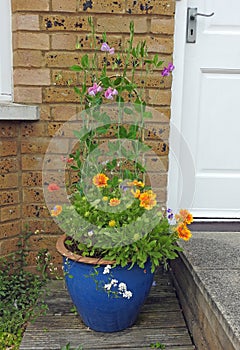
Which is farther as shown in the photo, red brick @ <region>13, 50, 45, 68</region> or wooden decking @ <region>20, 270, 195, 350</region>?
red brick @ <region>13, 50, 45, 68</region>

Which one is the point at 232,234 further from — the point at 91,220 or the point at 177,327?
the point at 91,220

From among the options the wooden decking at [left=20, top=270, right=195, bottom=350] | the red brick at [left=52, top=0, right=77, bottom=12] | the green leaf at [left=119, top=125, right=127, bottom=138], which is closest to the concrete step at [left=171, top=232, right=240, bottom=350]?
the wooden decking at [left=20, top=270, right=195, bottom=350]

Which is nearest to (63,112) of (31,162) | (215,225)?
(31,162)

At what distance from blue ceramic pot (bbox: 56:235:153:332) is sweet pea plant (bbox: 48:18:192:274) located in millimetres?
37

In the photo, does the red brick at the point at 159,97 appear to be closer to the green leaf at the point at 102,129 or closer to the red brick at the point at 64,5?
the green leaf at the point at 102,129

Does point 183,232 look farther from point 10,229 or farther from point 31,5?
point 31,5

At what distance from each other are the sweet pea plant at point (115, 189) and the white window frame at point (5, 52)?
0.39 m

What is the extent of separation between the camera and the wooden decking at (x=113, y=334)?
1.56 metres

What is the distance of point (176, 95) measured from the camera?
2035 mm

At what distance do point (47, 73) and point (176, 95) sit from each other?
0.69m

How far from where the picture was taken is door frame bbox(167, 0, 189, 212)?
6.43ft

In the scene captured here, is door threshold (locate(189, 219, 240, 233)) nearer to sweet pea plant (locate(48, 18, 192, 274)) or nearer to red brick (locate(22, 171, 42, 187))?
sweet pea plant (locate(48, 18, 192, 274))

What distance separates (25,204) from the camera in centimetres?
202

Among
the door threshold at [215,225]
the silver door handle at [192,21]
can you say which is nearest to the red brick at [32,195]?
the door threshold at [215,225]
